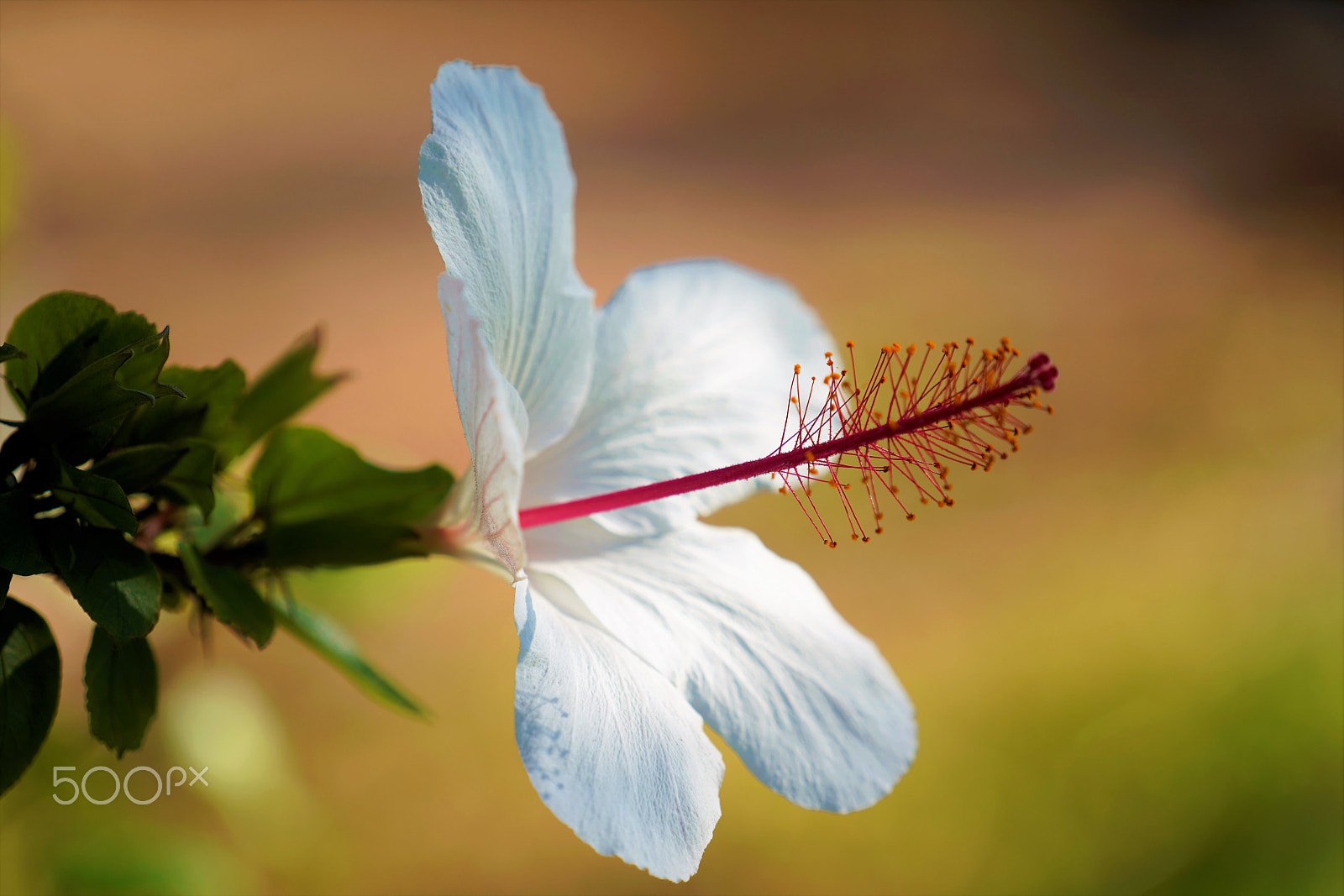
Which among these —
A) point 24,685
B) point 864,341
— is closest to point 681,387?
point 24,685

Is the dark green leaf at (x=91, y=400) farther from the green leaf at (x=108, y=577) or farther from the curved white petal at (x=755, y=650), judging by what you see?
the curved white petal at (x=755, y=650)

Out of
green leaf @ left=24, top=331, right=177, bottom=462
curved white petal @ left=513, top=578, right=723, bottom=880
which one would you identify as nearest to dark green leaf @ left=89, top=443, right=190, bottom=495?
green leaf @ left=24, top=331, right=177, bottom=462

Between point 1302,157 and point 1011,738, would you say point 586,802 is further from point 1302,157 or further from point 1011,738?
point 1302,157

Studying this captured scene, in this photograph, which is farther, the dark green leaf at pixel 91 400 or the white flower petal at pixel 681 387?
the white flower petal at pixel 681 387

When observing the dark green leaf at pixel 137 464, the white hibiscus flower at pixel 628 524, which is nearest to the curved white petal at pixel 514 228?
the white hibiscus flower at pixel 628 524

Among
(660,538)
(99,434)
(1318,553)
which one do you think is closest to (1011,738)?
(1318,553)

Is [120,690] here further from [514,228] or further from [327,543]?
[514,228]

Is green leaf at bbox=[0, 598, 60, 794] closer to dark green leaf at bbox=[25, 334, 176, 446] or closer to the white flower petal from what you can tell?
dark green leaf at bbox=[25, 334, 176, 446]
